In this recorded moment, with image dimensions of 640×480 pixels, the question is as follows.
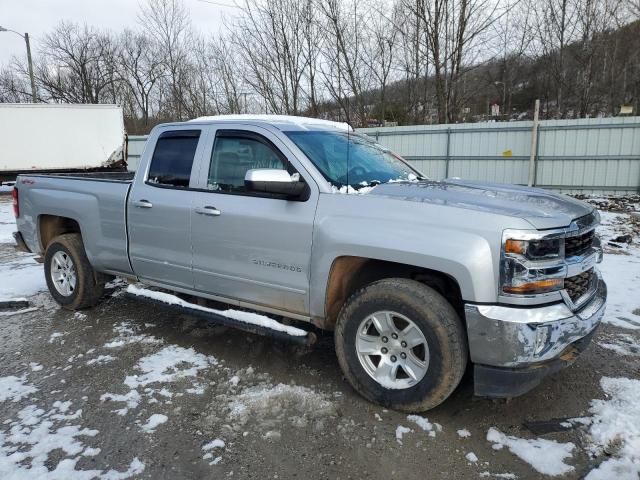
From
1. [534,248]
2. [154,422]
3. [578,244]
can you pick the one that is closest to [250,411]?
[154,422]

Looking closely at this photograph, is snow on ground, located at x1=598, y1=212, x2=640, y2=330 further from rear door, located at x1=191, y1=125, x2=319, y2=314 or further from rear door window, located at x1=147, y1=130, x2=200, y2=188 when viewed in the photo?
rear door window, located at x1=147, y1=130, x2=200, y2=188

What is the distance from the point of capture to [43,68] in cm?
4241

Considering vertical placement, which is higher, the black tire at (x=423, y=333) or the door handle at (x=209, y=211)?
the door handle at (x=209, y=211)

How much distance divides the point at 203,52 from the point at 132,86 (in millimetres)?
15825

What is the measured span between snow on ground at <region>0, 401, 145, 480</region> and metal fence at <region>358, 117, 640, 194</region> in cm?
1440

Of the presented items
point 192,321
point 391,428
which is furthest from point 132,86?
point 391,428

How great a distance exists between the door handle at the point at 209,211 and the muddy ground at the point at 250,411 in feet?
3.97

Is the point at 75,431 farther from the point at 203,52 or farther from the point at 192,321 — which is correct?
the point at 203,52

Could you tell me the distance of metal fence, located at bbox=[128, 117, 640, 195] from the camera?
548 inches

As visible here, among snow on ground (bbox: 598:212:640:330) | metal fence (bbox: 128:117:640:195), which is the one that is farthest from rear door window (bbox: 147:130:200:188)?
metal fence (bbox: 128:117:640:195)

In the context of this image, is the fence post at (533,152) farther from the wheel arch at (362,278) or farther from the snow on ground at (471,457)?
the snow on ground at (471,457)

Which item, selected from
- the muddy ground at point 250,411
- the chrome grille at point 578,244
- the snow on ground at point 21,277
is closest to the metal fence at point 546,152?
the muddy ground at point 250,411

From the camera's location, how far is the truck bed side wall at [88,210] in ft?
15.2

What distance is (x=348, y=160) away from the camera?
3717mm
